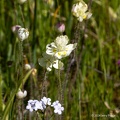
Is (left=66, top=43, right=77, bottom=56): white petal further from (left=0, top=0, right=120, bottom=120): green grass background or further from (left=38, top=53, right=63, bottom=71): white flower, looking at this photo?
(left=0, top=0, right=120, bottom=120): green grass background

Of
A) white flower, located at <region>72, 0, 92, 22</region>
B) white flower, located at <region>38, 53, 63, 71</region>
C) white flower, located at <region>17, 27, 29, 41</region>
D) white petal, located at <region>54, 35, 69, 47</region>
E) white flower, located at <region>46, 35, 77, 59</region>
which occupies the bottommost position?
white flower, located at <region>38, 53, 63, 71</region>

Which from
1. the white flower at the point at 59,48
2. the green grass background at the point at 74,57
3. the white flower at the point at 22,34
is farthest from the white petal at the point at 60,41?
the green grass background at the point at 74,57

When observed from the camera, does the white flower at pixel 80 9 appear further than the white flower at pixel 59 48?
Yes

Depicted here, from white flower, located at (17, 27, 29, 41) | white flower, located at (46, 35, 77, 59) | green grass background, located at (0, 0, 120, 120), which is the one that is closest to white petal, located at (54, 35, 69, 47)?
white flower, located at (46, 35, 77, 59)

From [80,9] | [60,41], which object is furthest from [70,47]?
[80,9]

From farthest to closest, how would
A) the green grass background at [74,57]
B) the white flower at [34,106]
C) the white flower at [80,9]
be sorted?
1. the green grass background at [74,57]
2. the white flower at [80,9]
3. the white flower at [34,106]

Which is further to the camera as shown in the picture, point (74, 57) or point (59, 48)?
point (74, 57)

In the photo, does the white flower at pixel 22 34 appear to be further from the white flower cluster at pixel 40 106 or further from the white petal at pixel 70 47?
the white flower cluster at pixel 40 106

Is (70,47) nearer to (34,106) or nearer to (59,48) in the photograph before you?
(59,48)

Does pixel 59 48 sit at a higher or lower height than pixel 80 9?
lower
